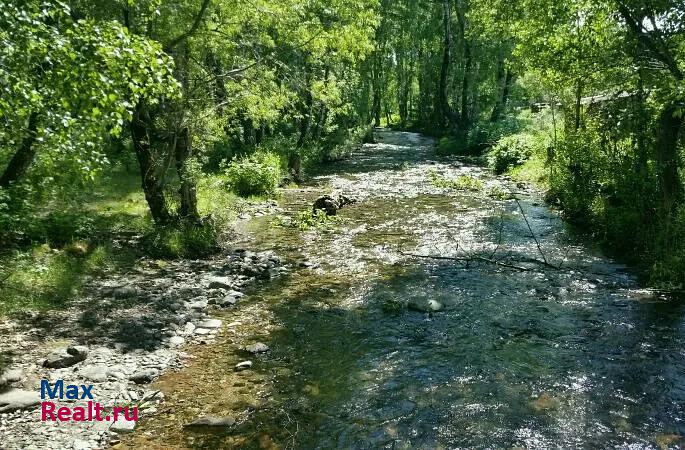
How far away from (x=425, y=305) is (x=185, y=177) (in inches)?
291

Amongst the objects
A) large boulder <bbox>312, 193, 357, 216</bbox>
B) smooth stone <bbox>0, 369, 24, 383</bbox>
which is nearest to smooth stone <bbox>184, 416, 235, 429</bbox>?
smooth stone <bbox>0, 369, 24, 383</bbox>

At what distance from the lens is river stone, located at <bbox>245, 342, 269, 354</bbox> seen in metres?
8.47

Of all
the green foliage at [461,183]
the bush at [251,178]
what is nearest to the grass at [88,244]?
the bush at [251,178]

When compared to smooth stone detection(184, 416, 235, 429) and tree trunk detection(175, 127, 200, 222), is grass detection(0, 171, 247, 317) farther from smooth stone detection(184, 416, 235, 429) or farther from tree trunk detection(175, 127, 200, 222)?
smooth stone detection(184, 416, 235, 429)

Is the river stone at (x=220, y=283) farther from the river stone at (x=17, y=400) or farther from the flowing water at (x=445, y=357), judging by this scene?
the river stone at (x=17, y=400)

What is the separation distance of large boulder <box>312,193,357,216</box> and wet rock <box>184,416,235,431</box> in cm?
1240

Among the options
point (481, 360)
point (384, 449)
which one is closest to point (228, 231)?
point (481, 360)

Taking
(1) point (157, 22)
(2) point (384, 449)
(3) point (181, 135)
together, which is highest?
(1) point (157, 22)

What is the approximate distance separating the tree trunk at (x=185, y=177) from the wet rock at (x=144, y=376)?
6.95 m

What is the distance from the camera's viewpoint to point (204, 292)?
11.0 meters

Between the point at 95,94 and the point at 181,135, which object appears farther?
the point at 181,135

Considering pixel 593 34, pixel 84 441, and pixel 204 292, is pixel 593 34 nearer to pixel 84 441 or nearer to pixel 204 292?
pixel 204 292

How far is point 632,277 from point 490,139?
26.1 m

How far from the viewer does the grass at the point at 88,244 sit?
923cm
